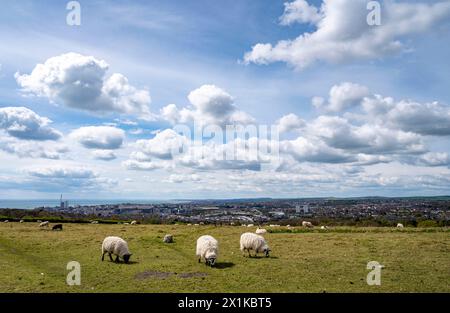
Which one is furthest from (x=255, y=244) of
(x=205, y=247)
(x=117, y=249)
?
(x=117, y=249)

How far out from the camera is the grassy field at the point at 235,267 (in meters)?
20.3

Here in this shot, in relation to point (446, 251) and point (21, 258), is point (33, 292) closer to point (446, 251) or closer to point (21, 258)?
point (21, 258)

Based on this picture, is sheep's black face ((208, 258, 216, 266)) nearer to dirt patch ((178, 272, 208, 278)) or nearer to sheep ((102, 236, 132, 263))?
dirt patch ((178, 272, 208, 278))

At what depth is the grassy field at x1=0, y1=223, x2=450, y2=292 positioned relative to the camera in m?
20.3

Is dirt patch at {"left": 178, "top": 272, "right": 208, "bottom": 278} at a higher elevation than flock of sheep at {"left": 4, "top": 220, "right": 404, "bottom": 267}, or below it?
below

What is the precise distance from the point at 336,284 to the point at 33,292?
15.3 metres

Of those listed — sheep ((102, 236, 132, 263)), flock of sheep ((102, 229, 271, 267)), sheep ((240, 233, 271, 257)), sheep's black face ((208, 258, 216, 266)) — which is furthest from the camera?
sheep ((240, 233, 271, 257))

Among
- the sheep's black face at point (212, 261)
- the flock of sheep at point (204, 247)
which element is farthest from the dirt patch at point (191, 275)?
the flock of sheep at point (204, 247)

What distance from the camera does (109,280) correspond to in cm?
2197

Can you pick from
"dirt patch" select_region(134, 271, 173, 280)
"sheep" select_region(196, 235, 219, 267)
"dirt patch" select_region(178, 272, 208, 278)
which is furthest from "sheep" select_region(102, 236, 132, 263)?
"dirt patch" select_region(178, 272, 208, 278)

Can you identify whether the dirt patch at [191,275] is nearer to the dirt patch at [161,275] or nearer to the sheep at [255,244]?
the dirt patch at [161,275]

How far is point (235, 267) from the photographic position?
2553 centimetres

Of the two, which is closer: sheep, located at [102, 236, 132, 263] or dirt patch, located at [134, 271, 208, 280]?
dirt patch, located at [134, 271, 208, 280]

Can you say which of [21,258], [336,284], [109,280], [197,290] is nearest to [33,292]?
[109,280]
